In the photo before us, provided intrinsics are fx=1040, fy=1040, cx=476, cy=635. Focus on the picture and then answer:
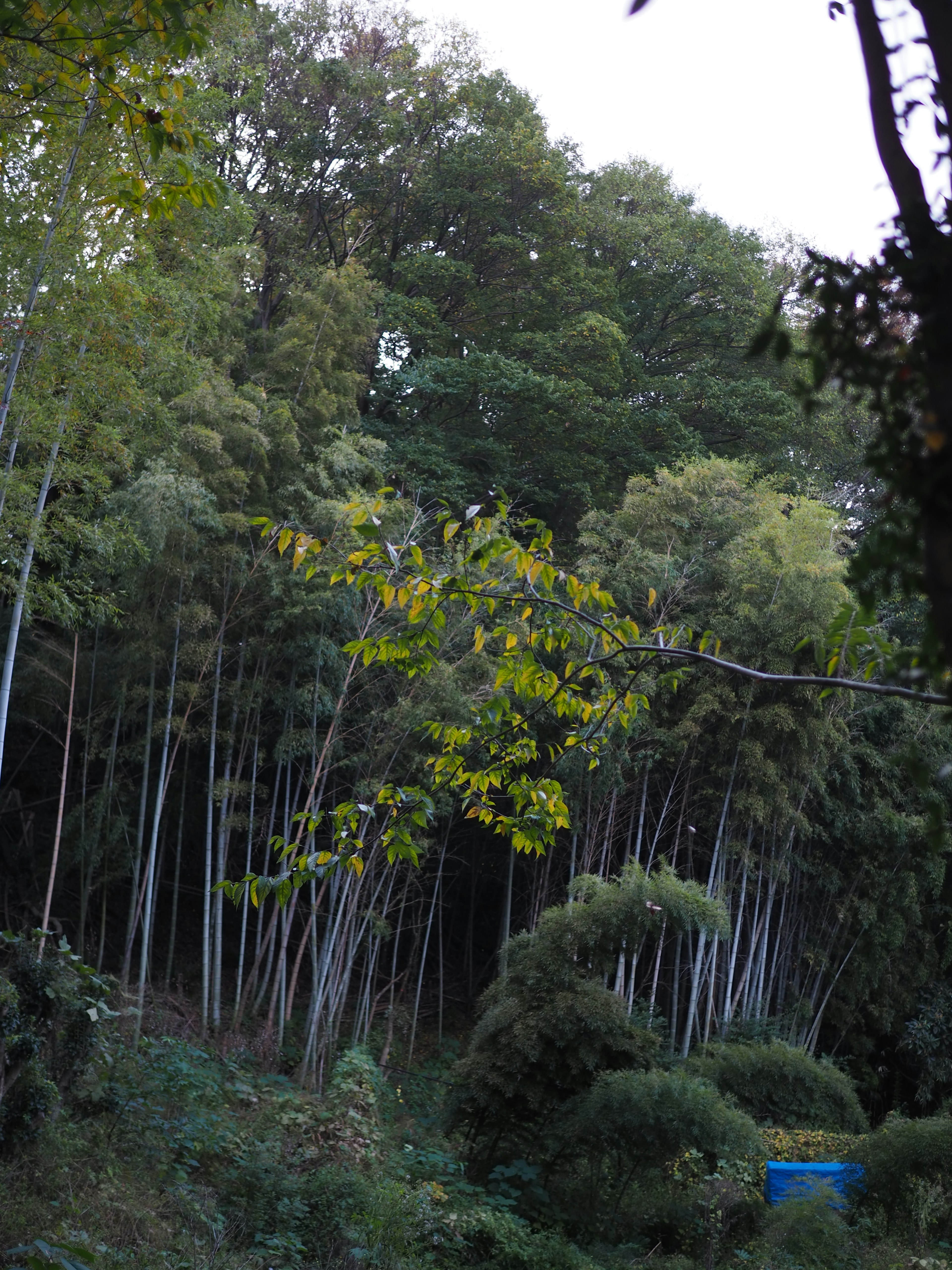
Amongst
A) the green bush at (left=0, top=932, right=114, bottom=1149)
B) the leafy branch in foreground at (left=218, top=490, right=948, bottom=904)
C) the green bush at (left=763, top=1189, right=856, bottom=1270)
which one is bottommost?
the green bush at (left=763, top=1189, right=856, bottom=1270)

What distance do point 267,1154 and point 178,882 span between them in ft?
13.2

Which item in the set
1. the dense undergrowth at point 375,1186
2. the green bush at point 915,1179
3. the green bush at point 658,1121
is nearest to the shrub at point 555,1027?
the dense undergrowth at point 375,1186

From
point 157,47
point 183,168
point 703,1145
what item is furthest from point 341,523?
point 183,168

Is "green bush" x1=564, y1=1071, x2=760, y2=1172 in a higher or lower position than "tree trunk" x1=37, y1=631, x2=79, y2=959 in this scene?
lower

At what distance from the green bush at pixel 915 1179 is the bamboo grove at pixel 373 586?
1661 millimetres

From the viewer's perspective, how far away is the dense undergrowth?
3.87m

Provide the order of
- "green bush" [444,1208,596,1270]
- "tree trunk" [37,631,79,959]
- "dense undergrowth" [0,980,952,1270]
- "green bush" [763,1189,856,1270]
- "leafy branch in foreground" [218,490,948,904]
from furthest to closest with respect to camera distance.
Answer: "tree trunk" [37,631,79,959] < "green bush" [763,1189,856,1270] < "green bush" [444,1208,596,1270] < "dense undergrowth" [0,980,952,1270] < "leafy branch in foreground" [218,490,948,904]

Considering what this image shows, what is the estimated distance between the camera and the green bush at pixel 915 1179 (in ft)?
17.8

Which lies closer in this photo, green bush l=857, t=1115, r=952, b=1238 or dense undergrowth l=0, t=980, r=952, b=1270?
dense undergrowth l=0, t=980, r=952, b=1270

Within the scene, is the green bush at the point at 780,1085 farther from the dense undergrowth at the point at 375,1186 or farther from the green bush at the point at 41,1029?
the green bush at the point at 41,1029

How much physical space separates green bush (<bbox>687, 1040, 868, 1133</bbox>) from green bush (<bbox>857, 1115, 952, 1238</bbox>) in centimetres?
111

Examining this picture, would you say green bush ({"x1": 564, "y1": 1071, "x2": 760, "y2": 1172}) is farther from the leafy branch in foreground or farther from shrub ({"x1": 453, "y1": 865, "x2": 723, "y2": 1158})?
the leafy branch in foreground

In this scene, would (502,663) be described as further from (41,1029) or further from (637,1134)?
(637,1134)

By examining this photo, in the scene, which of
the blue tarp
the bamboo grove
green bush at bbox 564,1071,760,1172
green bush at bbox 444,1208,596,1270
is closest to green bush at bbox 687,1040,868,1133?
the bamboo grove
